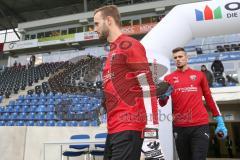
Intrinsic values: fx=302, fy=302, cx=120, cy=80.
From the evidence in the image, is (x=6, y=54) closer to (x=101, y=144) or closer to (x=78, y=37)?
(x=78, y=37)

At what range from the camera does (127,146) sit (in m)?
1.67

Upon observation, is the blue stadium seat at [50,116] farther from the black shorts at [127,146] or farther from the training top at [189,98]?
A: the black shorts at [127,146]

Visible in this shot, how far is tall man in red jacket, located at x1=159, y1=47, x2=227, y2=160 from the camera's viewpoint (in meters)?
3.24

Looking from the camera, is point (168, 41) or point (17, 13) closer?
point (168, 41)

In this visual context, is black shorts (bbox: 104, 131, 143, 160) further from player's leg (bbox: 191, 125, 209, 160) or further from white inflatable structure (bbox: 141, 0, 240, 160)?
white inflatable structure (bbox: 141, 0, 240, 160)

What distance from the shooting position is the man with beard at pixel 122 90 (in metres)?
1.70

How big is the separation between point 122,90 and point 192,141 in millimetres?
1745

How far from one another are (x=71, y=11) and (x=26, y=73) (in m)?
11.1

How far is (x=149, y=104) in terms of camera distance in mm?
1762

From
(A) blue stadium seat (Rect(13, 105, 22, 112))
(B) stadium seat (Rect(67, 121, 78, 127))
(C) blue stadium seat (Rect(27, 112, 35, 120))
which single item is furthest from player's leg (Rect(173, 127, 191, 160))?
(A) blue stadium seat (Rect(13, 105, 22, 112))

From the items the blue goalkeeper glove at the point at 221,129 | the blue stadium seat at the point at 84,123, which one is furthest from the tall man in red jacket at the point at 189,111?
the blue stadium seat at the point at 84,123

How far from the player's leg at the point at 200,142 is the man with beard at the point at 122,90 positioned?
5.30 ft

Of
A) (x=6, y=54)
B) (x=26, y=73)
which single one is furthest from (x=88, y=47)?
(x=6, y=54)

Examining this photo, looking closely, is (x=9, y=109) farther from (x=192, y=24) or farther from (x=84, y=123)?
(x=192, y=24)
